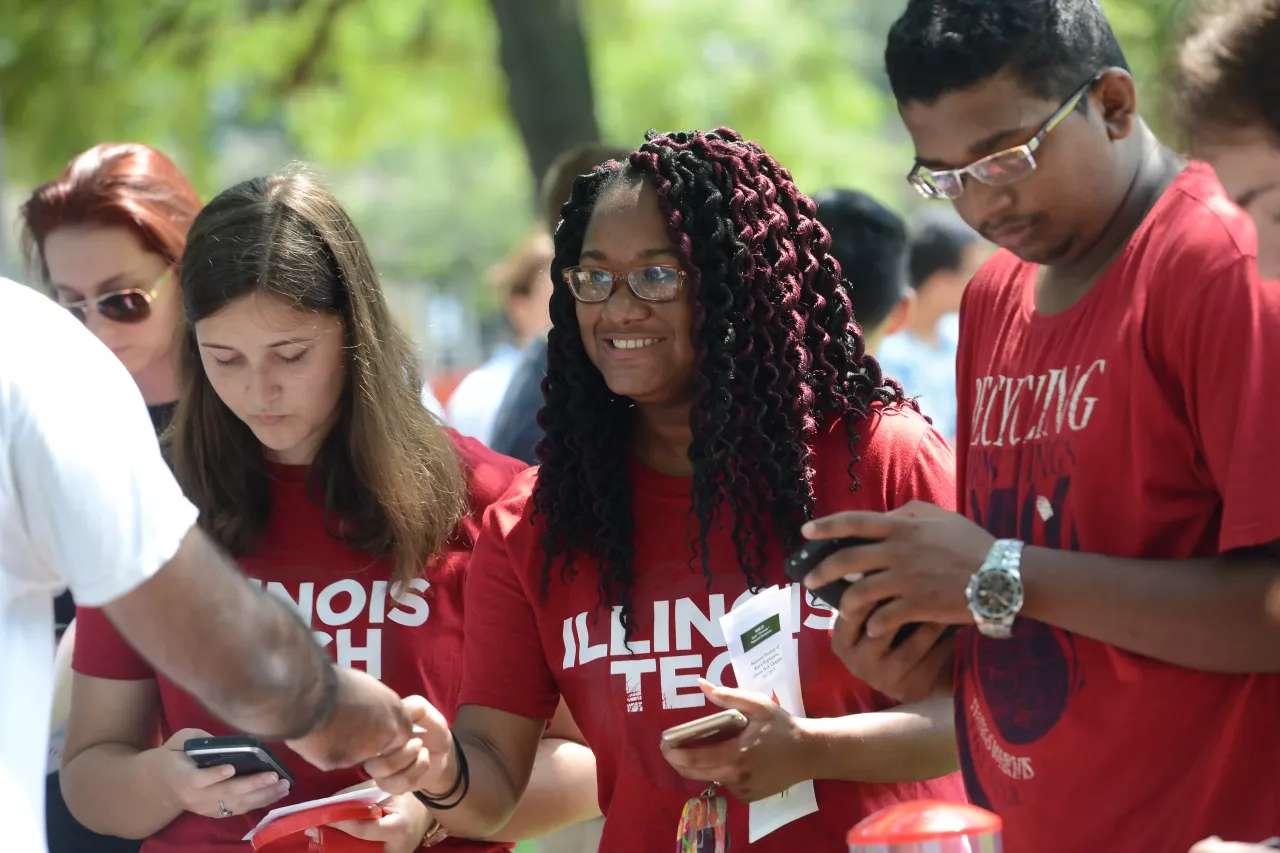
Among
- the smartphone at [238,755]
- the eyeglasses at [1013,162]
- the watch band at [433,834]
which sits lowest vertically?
the watch band at [433,834]

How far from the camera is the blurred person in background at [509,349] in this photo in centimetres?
575

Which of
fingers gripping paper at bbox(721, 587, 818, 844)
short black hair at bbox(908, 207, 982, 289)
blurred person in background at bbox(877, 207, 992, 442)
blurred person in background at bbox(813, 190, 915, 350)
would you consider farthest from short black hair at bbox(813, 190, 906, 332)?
short black hair at bbox(908, 207, 982, 289)

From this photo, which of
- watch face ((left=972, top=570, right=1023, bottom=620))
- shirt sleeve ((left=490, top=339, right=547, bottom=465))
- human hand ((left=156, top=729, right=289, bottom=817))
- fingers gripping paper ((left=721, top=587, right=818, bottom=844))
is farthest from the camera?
shirt sleeve ((left=490, top=339, right=547, bottom=465))

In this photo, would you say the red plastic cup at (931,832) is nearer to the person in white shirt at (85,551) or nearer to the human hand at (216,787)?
the person in white shirt at (85,551)

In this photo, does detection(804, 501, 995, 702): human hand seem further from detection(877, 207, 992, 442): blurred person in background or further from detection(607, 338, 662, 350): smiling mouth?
detection(877, 207, 992, 442): blurred person in background

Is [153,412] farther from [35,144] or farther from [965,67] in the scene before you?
[35,144]

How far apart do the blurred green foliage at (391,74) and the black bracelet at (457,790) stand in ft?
20.5

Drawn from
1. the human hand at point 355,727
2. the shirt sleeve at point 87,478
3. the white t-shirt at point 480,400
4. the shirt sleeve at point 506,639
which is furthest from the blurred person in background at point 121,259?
Result: the shirt sleeve at point 87,478

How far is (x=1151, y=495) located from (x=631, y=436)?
1.19 m

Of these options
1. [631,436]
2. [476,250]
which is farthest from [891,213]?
[476,250]

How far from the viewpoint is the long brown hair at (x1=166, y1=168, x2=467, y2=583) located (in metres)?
3.16

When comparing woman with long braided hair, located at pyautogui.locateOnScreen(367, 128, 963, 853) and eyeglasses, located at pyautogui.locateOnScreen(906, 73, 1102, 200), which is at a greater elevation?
eyeglasses, located at pyautogui.locateOnScreen(906, 73, 1102, 200)

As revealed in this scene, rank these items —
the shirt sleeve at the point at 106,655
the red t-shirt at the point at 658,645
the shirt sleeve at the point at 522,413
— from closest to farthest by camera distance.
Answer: the red t-shirt at the point at 658,645, the shirt sleeve at the point at 106,655, the shirt sleeve at the point at 522,413

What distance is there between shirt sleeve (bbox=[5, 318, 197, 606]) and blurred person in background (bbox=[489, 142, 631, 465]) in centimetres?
252
